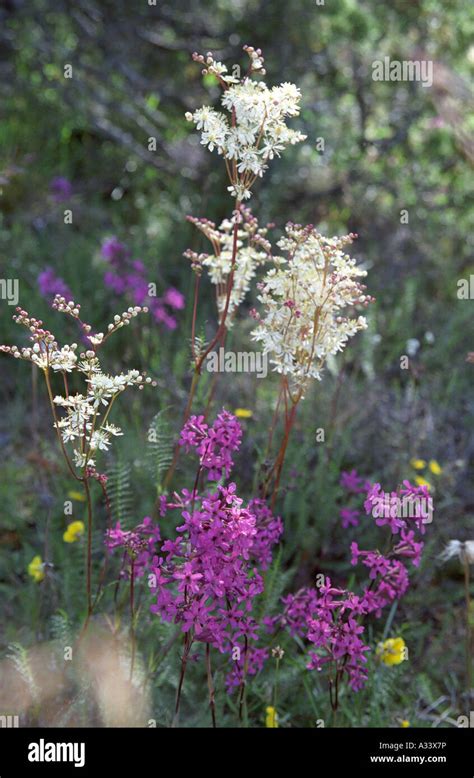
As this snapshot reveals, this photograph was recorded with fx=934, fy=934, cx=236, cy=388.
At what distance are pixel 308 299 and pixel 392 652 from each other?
895 millimetres

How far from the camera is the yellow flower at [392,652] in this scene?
2244mm

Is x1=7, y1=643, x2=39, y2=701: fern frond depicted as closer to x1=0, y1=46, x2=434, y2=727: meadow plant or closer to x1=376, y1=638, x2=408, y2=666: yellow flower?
x1=0, y1=46, x2=434, y2=727: meadow plant

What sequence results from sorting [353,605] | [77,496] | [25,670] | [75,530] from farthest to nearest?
1. [77,496]
2. [75,530]
3. [25,670]
4. [353,605]

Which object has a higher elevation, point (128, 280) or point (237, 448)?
point (128, 280)

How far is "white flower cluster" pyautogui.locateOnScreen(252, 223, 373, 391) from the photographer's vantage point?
1.94 meters

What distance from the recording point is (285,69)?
4508mm

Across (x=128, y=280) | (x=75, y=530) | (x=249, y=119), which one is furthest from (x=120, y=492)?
(x=128, y=280)

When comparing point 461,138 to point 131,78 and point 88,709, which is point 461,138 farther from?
point 88,709

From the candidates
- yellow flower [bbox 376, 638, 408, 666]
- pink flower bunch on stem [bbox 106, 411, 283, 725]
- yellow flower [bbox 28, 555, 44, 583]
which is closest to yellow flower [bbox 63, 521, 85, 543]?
yellow flower [bbox 28, 555, 44, 583]

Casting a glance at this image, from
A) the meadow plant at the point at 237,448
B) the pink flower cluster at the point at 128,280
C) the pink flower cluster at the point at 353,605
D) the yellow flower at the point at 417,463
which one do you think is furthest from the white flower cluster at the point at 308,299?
the pink flower cluster at the point at 128,280

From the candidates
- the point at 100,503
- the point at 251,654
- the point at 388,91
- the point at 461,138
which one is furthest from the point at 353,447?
the point at 388,91

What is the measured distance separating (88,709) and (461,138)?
2.79 meters

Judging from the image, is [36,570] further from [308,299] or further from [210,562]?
[308,299]

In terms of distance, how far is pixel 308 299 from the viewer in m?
1.98
